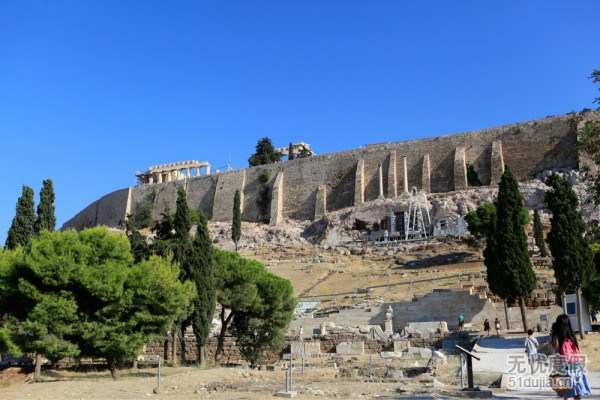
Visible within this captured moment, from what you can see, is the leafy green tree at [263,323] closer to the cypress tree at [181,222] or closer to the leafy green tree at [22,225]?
the cypress tree at [181,222]

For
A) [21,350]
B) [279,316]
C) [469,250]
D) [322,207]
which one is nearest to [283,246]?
[322,207]

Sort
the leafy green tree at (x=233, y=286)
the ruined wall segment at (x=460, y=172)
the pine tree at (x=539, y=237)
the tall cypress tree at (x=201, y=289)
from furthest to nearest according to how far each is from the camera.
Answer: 1. the ruined wall segment at (x=460, y=172)
2. the pine tree at (x=539, y=237)
3. the leafy green tree at (x=233, y=286)
4. the tall cypress tree at (x=201, y=289)

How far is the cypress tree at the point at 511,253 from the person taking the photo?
20391 mm

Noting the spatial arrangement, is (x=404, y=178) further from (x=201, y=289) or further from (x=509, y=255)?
(x=201, y=289)

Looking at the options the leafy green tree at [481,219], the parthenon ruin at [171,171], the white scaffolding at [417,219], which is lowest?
the leafy green tree at [481,219]

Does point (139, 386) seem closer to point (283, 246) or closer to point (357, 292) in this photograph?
point (357, 292)

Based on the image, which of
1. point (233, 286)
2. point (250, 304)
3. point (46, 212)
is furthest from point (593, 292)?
point (46, 212)

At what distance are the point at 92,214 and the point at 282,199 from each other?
90.6 ft

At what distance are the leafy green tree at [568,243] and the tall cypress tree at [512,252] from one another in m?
2.18

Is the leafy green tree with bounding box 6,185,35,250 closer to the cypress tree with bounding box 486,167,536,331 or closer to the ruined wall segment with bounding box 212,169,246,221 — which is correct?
the cypress tree with bounding box 486,167,536,331

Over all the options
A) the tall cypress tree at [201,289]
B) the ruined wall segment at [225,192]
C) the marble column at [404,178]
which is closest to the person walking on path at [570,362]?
the tall cypress tree at [201,289]

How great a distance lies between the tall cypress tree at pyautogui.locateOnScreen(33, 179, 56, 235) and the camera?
874 inches

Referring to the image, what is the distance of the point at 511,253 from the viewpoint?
20.8 m

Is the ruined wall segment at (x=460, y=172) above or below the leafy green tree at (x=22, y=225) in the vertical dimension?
above
